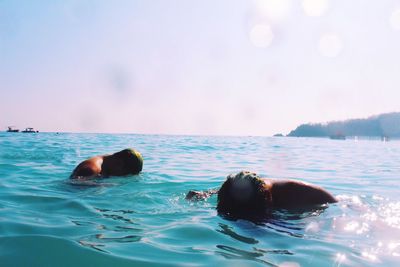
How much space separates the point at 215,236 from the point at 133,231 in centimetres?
99

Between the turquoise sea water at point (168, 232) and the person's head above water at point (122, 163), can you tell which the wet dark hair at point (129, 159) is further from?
the turquoise sea water at point (168, 232)

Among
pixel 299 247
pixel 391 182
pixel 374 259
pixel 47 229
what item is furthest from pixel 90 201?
pixel 391 182

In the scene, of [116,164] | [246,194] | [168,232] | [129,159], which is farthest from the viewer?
[129,159]

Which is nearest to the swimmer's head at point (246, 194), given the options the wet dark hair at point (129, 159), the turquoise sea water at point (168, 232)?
the turquoise sea water at point (168, 232)

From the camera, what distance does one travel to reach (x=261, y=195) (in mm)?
4797

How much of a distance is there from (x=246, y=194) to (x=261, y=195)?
207 mm

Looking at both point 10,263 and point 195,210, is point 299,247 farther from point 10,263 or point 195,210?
point 10,263

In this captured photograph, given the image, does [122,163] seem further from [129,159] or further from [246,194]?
[246,194]

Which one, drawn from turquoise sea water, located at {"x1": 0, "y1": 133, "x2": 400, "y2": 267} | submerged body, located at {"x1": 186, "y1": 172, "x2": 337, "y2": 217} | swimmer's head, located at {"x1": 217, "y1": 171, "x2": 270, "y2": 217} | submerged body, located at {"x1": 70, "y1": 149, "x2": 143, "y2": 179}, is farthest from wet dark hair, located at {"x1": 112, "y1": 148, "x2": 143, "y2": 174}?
swimmer's head, located at {"x1": 217, "y1": 171, "x2": 270, "y2": 217}

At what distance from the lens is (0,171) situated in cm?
965

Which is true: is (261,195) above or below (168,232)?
above

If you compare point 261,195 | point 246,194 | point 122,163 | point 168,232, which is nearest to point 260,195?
point 261,195

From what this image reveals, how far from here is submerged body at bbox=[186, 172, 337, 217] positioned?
478 centimetres

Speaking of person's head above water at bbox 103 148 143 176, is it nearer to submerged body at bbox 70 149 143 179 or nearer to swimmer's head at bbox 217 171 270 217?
submerged body at bbox 70 149 143 179
